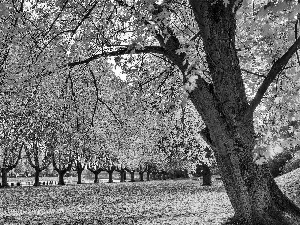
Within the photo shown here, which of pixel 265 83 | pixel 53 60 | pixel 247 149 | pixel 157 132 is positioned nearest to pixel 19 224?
pixel 53 60

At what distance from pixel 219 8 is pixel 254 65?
630 centimetres

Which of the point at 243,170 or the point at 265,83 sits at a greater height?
the point at 265,83

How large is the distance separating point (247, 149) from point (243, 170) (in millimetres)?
420

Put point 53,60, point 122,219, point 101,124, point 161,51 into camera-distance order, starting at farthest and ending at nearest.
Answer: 1. point 101,124
2. point 122,219
3. point 53,60
4. point 161,51

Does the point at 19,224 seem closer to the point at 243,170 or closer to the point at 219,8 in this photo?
the point at 243,170

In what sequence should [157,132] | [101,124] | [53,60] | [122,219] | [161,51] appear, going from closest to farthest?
[161,51]
[53,60]
[122,219]
[101,124]
[157,132]

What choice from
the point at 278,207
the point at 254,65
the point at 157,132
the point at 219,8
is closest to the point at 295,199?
the point at 254,65

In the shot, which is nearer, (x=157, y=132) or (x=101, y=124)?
(x=101, y=124)

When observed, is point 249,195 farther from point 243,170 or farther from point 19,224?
point 19,224

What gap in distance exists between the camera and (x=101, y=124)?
32125mm

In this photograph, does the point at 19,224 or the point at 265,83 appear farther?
the point at 19,224

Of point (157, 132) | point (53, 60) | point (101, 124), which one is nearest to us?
point (53, 60)

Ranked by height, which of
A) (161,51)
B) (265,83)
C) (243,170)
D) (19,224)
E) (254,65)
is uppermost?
(254,65)

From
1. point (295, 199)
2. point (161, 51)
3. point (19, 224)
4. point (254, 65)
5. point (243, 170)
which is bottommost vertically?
point (19, 224)
